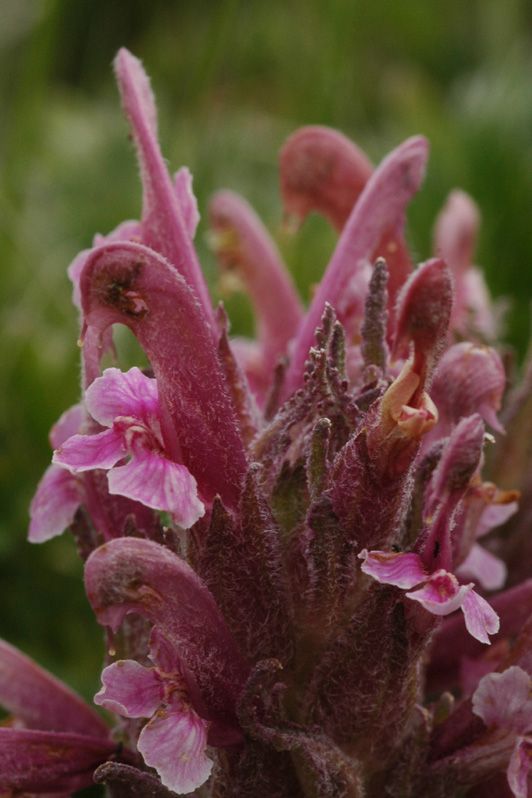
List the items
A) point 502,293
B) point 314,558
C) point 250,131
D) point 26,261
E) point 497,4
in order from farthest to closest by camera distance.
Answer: point 497,4
point 250,131
point 26,261
point 502,293
point 314,558

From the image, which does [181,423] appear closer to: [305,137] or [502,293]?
[305,137]

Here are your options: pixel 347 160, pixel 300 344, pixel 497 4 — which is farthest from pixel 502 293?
pixel 497 4

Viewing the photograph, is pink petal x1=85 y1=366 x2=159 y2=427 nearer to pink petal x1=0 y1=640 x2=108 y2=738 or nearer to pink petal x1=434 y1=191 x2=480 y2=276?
pink petal x1=0 y1=640 x2=108 y2=738

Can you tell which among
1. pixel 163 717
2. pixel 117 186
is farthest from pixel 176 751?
pixel 117 186

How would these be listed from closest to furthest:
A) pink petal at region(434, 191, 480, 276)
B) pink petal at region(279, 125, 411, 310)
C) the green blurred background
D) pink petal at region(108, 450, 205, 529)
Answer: pink petal at region(108, 450, 205, 529)
pink petal at region(279, 125, 411, 310)
pink petal at region(434, 191, 480, 276)
the green blurred background

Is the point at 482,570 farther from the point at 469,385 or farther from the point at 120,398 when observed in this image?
the point at 120,398

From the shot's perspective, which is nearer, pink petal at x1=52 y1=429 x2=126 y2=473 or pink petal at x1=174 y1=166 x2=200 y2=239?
pink petal at x1=52 y1=429 x2=126 y2=473

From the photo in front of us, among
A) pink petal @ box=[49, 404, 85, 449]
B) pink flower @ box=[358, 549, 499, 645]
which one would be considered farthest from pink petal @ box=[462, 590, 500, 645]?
pink petal @ box=[49, 404, 85, 449]
